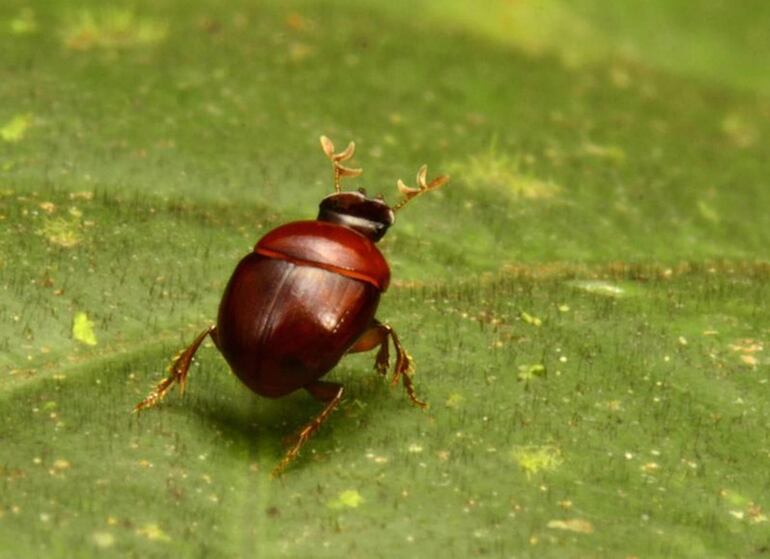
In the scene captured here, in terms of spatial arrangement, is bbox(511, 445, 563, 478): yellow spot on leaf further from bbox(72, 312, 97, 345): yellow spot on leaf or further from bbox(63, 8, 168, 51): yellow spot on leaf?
bbox(63, 8, 168, 51): yellow spot on leaf

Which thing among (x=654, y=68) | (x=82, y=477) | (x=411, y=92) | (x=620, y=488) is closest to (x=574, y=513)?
(x=620, y=488)

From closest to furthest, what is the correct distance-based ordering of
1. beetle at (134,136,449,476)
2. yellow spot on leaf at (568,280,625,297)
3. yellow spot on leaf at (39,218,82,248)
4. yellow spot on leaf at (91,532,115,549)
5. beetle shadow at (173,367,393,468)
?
1. yellow spot on leaf at (91,532,115,549)
2. beetle at (134,136,449,476)
3. beetle shadow at (173,367,393,468)
4. yellow spot on leaf at (39,218,82,248)
5. yellow spot on leaf at (568,280,625,297)

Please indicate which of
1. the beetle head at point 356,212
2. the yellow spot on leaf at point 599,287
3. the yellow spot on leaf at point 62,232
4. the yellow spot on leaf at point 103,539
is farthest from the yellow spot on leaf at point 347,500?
the yellow spot on leaf at point 599,287

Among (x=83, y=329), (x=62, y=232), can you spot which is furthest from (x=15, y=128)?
(x=83, y=329)

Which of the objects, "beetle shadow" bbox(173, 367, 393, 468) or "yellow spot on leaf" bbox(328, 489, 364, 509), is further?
"beetle shadow" bbox(173, 367, 393, 468)

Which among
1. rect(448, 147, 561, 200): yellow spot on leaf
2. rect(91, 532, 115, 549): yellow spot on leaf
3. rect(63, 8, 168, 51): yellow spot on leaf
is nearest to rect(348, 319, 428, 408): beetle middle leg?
rect(91, 532, 115, 549): yellow spot on leaf
